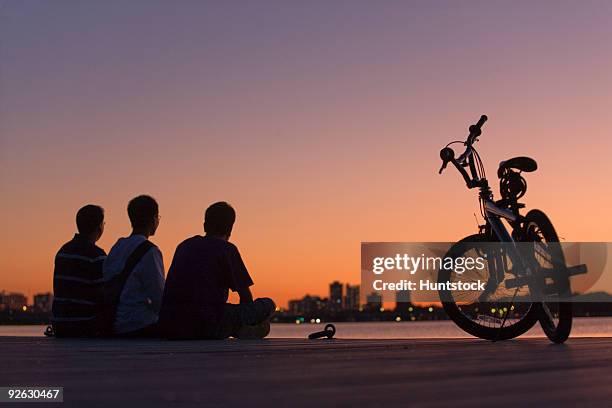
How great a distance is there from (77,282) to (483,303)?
353 centimetres

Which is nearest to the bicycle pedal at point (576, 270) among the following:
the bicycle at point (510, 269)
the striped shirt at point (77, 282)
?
the bicycle at point (510, 269)

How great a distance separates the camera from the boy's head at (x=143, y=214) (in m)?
8.29

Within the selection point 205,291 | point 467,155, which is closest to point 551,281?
point 467,155

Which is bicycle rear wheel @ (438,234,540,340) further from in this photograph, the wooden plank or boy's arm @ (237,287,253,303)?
the wooden plank

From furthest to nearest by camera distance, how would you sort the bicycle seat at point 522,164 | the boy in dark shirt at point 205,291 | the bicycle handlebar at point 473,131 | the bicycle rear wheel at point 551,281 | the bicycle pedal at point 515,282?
the bicycle handlebar at point 473,131 < the bicycle seat at point 522,164 < the boy in dark shirt at point 205,291 < the bicycle pedal at point 515,282 < the bicycle rear wheel at point 551,281

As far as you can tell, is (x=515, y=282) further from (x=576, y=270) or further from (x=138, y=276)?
(x=138, y=276)

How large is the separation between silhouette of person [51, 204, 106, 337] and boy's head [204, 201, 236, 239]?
1.01 metres

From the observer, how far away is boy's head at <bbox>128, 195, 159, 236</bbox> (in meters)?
8.29

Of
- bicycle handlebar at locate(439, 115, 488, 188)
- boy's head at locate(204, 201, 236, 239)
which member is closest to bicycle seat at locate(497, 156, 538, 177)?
bicycle handlebar at locate(439, 115, 488, 188)

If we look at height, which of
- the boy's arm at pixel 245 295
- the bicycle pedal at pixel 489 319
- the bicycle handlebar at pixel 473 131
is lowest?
the bicycle pedal at pixel 489 319

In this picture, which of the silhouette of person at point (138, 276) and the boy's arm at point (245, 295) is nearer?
the boy's arm at point (245, 295)

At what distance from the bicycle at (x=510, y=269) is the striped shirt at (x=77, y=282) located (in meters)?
3.02

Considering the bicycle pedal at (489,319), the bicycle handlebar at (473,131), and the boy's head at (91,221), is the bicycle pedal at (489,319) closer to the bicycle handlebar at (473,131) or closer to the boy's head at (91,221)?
the bicycle handlebar at (473,131)

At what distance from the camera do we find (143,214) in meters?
8.31
